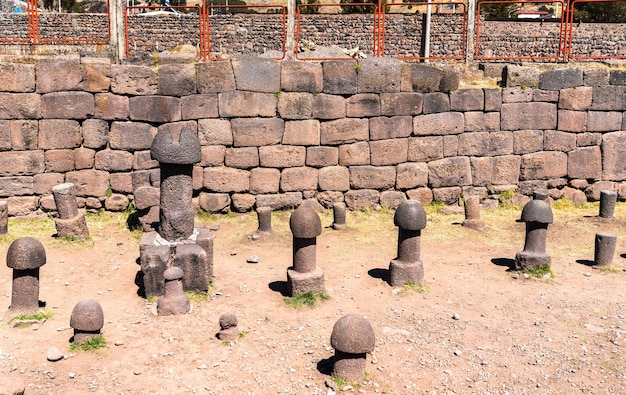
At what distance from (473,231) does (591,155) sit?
397 cm

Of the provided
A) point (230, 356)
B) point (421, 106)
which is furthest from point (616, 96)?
point (230, 356)

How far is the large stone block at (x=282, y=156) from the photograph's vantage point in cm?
1280

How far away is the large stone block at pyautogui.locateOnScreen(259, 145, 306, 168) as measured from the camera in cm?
1280

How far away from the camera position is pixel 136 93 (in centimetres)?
1220

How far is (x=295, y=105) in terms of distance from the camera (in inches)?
502

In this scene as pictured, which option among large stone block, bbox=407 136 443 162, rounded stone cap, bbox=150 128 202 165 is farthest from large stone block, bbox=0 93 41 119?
large stone block, bbox=407 136 443 162

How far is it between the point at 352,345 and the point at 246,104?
23.1ft

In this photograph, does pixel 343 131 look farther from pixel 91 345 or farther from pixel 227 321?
pixel 91 345

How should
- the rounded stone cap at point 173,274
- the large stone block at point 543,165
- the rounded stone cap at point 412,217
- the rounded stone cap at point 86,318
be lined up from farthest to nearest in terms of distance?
1. the large stone block at point 543,165
2. the rounded stone cap at point 412,217
3. the rounded stone cap at point 173,274
4. the rounded stone cap at point 86,318

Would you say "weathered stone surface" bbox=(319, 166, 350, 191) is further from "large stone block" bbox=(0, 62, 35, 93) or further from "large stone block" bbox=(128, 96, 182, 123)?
"large stone block" bbox=(0, 62, 35, 93)

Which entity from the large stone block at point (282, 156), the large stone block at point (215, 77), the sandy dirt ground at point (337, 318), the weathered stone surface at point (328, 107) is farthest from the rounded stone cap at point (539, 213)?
the large stone block at point (215, 77)

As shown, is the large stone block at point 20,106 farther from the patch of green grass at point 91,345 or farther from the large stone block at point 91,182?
the patch of green grass at point 91,345

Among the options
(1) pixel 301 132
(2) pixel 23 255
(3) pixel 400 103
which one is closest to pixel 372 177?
(3) pixel 400 103

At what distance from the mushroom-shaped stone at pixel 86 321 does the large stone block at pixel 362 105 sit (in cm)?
714
